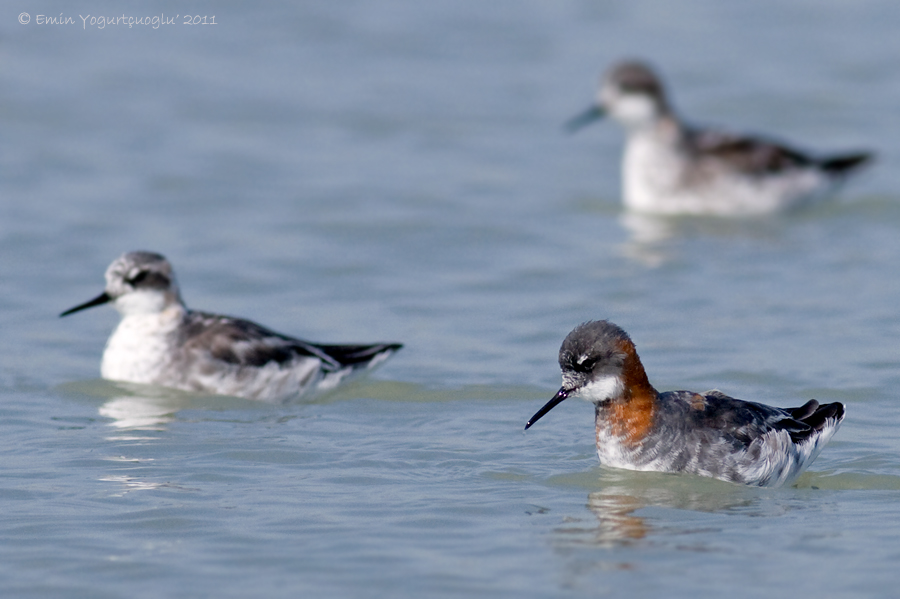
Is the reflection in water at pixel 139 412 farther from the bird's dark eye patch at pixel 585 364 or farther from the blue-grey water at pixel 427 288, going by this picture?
the bird's dark eye patch at pixel 585 364

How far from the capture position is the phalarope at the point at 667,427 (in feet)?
31.6

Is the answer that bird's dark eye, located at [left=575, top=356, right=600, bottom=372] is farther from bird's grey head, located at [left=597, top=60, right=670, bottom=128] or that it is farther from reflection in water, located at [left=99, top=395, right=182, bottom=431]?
bird's grey head, located at [left=597, top=60, right=670, bottom=128]

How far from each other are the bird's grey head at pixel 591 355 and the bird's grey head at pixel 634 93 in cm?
1121

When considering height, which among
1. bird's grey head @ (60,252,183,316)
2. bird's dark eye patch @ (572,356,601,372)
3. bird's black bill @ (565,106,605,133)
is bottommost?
bird's dark eye patch @ (572,356,601,372)

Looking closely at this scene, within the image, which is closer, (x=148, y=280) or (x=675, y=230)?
(x=148, y=280)

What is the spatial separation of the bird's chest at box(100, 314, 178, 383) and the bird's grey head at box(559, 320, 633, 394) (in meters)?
4.16

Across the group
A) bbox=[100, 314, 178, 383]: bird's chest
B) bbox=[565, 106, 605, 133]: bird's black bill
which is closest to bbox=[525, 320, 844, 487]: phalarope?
bbox=[100, 314, 178, 383]: bird's chest

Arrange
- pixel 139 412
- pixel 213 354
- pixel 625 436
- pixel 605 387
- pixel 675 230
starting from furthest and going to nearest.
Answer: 1. pixel 675 230
2. pixel 213 354
3. pixel 139 412
4. pixel 605 387
5. pixel 625 436

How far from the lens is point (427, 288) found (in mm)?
15266

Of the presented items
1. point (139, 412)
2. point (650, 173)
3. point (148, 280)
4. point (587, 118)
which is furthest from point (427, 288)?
point (587, 118)

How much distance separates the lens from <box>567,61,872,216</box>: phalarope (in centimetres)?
1939

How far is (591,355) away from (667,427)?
0.71 meters

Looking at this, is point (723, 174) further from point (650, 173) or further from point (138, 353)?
point (138, 353)

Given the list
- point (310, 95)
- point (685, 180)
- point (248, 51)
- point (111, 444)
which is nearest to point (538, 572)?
point (111, 444)
